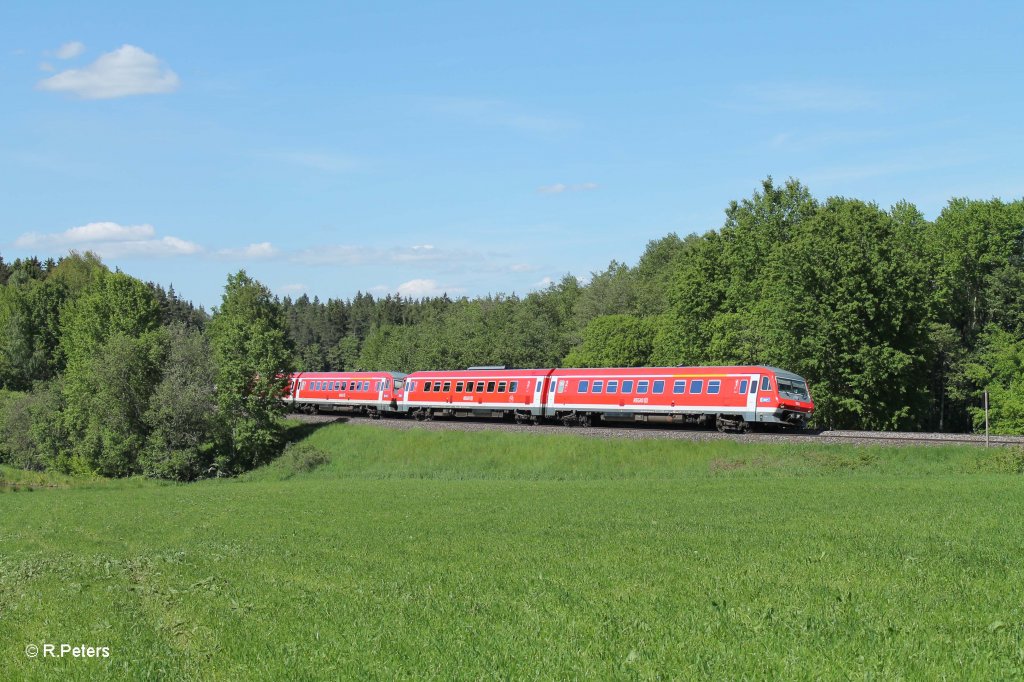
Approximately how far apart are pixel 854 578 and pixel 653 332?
75.7 m

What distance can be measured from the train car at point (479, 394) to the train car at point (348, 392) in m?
1.90

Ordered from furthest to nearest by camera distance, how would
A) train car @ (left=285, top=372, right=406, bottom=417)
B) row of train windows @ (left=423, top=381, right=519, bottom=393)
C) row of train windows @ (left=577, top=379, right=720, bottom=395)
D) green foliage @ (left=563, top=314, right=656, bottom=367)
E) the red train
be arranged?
green foliage @ (left=563, top=314, right=656, bottom=367) → train car @ (left=285, top=372, right=406, bottom=417) → row of train windows @ (left=423, top=381, right=519, bottom=393) → row of train windows @ (left=577, top=379, right=720, bottom=395) → the red train

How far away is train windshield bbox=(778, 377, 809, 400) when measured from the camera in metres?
41.5

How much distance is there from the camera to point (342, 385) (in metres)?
69.0

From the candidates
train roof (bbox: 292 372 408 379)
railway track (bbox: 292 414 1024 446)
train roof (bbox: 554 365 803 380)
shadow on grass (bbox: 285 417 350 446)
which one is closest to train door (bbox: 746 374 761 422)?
train roof (bbox: 554 365 803 380)

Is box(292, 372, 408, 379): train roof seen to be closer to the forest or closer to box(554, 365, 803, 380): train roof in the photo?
the forest

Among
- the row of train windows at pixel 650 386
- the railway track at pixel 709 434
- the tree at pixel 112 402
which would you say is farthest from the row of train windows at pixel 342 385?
the row of train windows at pixel 650 386

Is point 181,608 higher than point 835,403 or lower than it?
lower

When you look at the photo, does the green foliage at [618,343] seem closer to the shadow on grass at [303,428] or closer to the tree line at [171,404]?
the shadow on grass at [303,428]

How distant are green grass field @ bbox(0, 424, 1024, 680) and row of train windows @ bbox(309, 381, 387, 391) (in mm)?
37639

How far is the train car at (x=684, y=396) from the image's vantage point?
41.5 meters

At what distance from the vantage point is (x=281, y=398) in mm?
61625

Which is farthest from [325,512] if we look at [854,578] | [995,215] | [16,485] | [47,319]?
[47,319]

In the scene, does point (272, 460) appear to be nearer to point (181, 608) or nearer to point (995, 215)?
point (181, 608)
